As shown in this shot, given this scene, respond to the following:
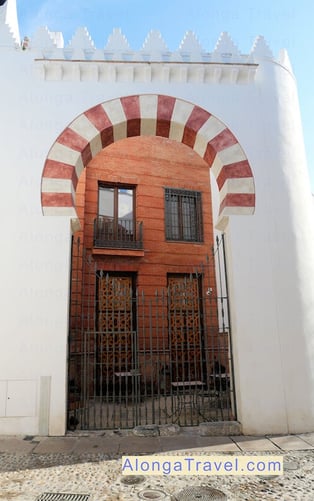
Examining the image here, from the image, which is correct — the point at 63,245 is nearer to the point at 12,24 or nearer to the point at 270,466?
the point at 270,466

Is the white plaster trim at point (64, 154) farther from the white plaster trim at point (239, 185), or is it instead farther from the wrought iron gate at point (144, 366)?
the white plaster trim at point (239, 185)

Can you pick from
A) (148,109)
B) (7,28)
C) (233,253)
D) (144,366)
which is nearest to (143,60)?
(148,109)

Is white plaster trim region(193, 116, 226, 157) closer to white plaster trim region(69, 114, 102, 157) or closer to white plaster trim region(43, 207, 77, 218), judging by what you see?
white plaster trim region(69, 114, 102, 157)

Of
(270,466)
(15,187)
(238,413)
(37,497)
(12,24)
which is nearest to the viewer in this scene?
(37,497)

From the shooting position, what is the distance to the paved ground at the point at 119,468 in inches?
116

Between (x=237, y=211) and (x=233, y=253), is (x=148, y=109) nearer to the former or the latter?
(x=237, y=211)

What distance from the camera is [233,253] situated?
5176mm

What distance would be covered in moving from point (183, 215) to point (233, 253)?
18.3ft

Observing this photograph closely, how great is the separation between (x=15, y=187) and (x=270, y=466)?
4.70 metres

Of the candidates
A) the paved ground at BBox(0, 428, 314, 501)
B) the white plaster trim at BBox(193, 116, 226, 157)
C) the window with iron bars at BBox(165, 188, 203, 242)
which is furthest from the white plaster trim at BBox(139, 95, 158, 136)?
the window with iron bars at BBox(165, 188, 203, 242)

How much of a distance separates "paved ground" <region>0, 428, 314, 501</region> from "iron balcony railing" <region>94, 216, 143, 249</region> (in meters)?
5.57

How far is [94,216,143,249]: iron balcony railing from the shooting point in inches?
374

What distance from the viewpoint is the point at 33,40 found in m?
5.76

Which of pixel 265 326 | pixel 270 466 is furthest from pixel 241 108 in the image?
pixel 270 466
